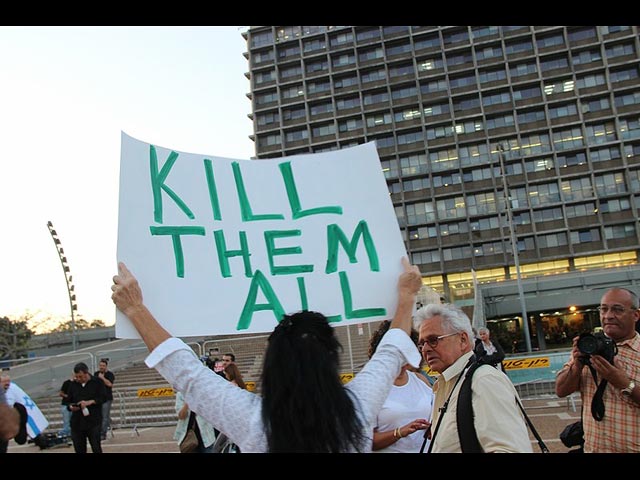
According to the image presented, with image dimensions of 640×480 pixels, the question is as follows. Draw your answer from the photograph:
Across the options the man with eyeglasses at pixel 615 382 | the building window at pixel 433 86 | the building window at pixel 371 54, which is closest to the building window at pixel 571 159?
the building window at pixel 433 86

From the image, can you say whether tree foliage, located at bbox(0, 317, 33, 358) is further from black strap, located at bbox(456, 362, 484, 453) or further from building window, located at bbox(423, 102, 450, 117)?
black strap, located at bbox(456, 362, 484, 453)

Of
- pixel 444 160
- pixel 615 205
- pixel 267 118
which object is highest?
pixel 267 118

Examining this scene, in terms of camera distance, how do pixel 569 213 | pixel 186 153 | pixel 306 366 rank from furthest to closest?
pixel 569 213, pixel 186 153, pixel 306 366

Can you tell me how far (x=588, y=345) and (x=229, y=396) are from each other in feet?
6.11

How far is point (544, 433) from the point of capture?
321 inches

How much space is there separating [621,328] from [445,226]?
172ft

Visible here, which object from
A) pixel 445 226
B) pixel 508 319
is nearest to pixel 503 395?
pixel 508 319

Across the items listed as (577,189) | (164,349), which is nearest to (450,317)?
(164,349)

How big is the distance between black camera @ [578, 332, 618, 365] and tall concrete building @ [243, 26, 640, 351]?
4761 cm

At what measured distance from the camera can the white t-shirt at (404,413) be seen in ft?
9.65

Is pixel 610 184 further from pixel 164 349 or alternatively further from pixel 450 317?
pixel 164 349

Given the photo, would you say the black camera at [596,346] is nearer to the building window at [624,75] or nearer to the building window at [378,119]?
the building window at [378,119]

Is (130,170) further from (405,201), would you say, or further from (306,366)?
(405,201)

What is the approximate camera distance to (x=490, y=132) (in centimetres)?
5366
